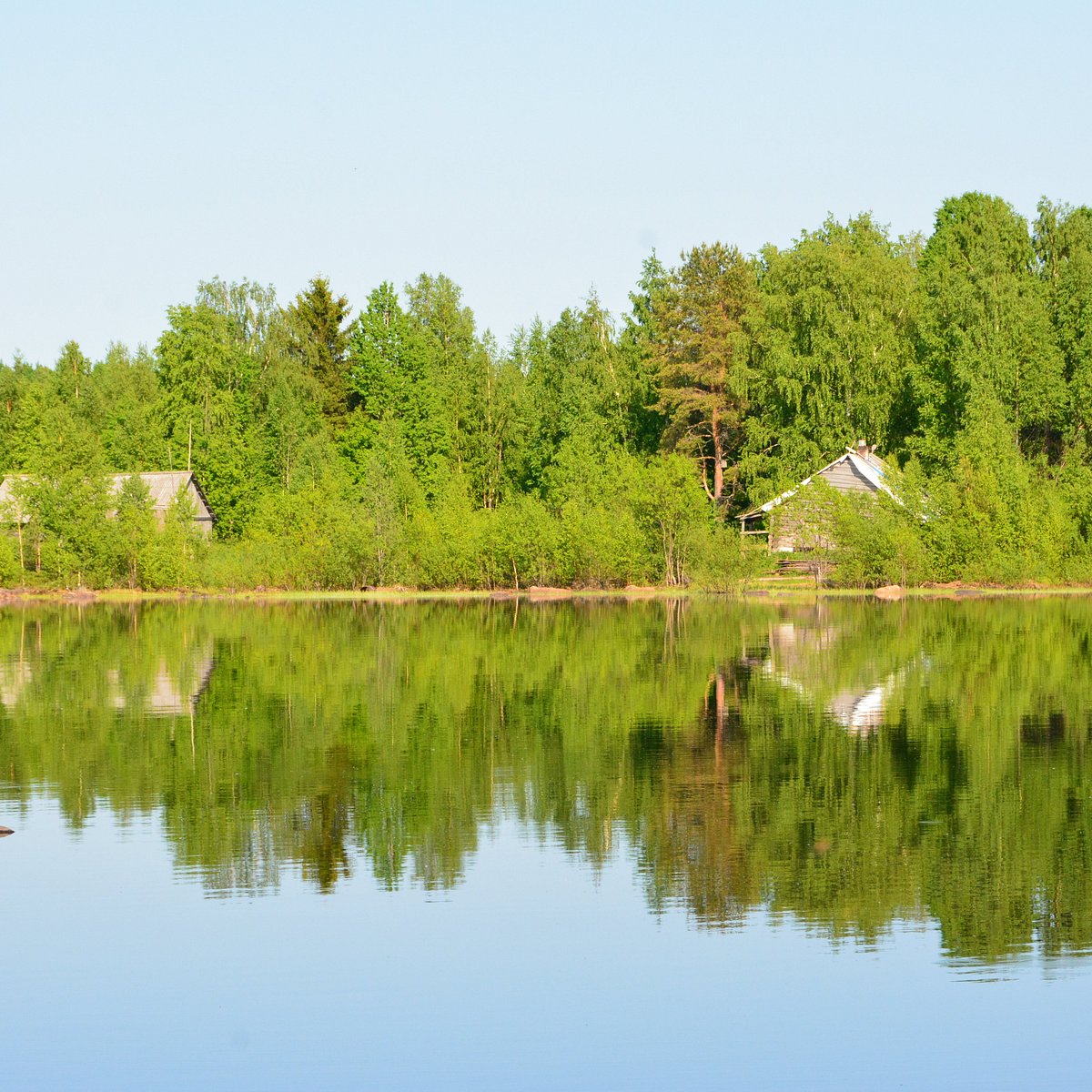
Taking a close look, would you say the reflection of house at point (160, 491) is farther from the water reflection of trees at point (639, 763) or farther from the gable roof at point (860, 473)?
the water reflection of trees at point (639, 763)

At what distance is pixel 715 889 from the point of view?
11.2 metres

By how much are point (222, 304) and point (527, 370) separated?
69.4ft

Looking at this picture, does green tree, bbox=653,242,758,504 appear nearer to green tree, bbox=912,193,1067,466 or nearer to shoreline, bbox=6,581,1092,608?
green tree, bbox=912,193,1067,466

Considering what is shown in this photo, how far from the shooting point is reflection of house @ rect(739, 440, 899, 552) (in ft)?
197

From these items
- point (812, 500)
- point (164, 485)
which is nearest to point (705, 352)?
point (812, 500)

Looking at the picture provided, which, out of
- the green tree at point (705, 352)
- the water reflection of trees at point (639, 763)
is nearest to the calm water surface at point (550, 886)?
the water reflection of trees at point (639, 763)

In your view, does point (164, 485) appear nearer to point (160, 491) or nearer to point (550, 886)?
point (160, 491)

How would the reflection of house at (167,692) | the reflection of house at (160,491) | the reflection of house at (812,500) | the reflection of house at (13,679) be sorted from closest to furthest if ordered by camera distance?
the reflection of house at (167,692), the reflection of house at (13,679), the reflection of house at (812,500), the reflection of house at (160,491)

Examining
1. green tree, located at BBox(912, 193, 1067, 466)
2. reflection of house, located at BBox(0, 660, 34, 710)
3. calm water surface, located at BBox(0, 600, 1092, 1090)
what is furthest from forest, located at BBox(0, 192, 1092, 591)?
calm water surface, located at BBox(0, 600, 1092, 1090)

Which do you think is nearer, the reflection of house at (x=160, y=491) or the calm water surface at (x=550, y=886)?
the calm water surface at (x=550, y=886)

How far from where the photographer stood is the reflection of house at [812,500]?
5994cm

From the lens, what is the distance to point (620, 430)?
83.6 m

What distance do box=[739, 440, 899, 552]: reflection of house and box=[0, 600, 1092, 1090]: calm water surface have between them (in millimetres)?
36333

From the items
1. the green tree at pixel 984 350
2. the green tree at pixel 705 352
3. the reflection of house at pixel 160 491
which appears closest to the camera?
the reflection of house at pixel 160 491
